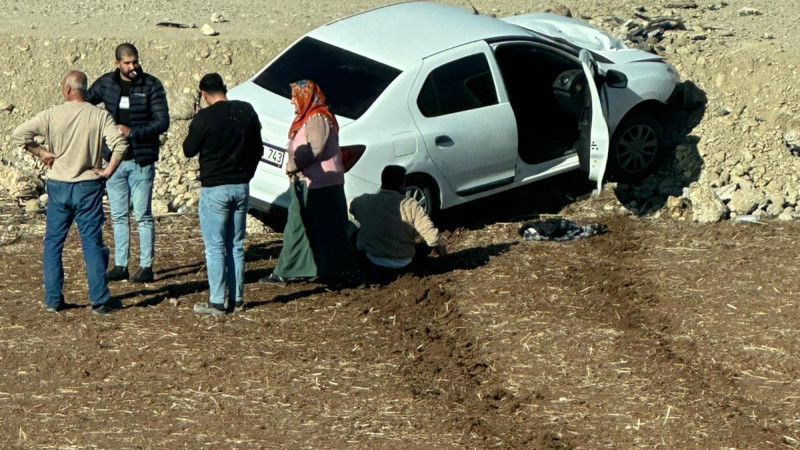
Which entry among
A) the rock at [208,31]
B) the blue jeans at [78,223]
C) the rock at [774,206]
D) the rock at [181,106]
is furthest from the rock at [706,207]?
the rock at [208,31]

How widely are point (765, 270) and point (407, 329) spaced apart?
3.45 metres

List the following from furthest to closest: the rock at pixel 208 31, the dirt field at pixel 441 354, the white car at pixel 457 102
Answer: the rock at pixel 208 31 → the white car at pixel 457 102 → the dirt field at pixel 441 354

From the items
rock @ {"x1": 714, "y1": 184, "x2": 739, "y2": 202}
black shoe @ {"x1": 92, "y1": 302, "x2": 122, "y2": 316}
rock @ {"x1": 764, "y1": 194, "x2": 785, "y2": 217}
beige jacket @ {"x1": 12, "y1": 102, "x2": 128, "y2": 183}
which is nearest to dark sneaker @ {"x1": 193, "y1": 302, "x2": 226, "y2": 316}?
black shoe @ {"x1": 92, "y1": 302, "x2": 122, "y2": 316}

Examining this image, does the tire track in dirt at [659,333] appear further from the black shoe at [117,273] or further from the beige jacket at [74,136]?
the beige jacket at [74,136]

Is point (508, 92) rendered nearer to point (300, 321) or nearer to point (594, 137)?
point (594, 137)

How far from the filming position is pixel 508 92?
44.0ft

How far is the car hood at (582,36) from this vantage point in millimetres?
14703

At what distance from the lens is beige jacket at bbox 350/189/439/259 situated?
1167 cm

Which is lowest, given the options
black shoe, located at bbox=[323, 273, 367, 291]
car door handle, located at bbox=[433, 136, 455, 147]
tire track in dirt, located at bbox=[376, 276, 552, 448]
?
tire track in dirt, located at bbox=[376, 276, 552, 448]

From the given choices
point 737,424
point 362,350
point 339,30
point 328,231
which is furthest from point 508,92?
point 737,424

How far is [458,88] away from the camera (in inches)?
510

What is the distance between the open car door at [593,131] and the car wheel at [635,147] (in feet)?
2.81

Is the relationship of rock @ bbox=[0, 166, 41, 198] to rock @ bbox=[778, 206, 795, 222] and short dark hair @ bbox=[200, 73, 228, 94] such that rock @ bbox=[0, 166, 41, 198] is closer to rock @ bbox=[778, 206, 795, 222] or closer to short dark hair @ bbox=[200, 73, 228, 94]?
short dark hair @ bbox=[200, 73, 228, 94]

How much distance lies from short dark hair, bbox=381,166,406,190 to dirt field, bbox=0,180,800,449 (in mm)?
863
